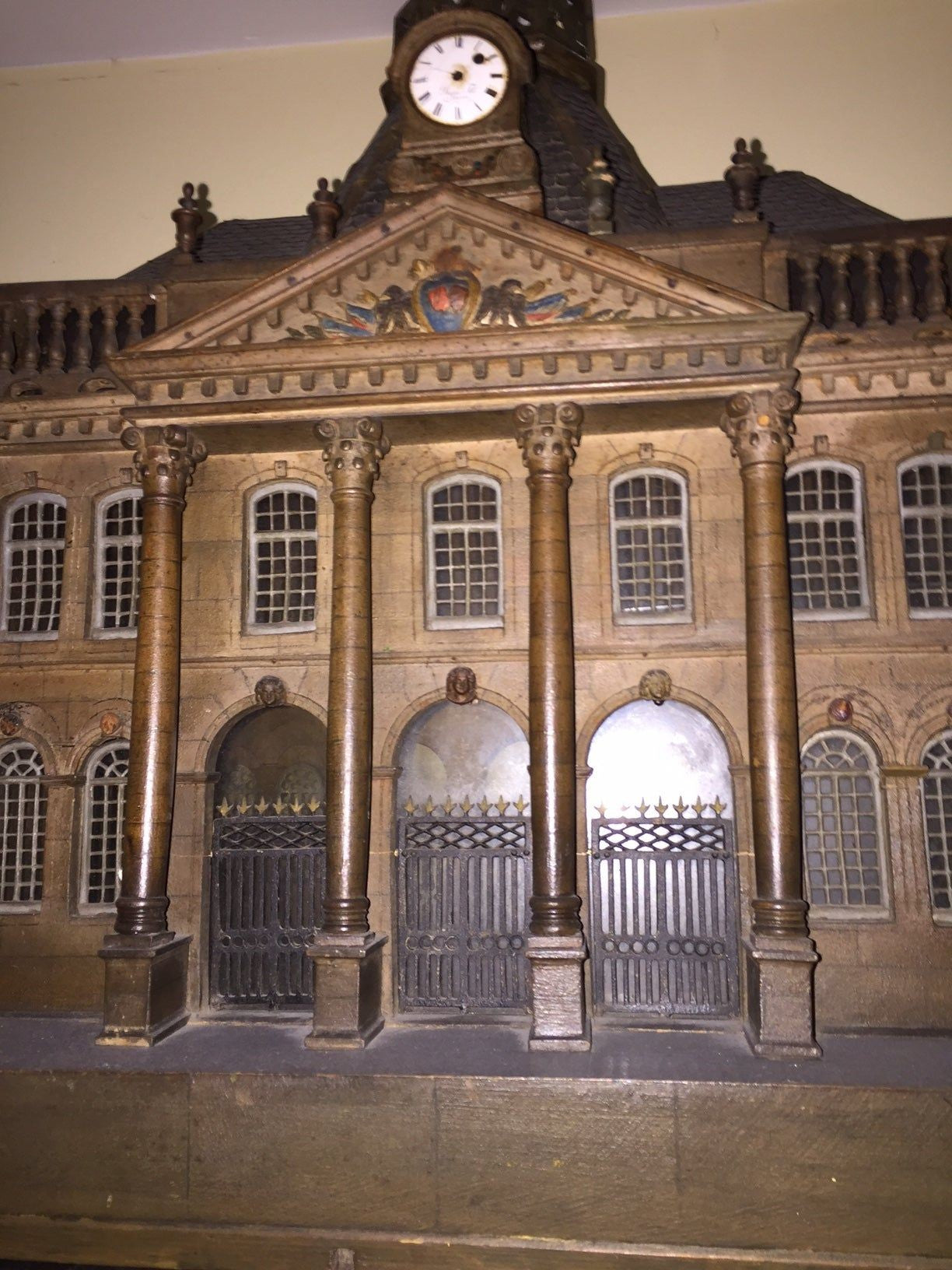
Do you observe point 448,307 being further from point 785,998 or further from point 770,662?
point 785,998

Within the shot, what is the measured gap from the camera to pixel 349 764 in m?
12.3

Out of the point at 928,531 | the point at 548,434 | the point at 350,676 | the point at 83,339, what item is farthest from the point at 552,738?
the point at 83,339

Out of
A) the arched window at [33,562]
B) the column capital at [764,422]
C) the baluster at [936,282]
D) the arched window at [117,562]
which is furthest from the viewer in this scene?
the arched window at [33,562]

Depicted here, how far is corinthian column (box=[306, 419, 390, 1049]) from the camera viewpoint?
11609 millimetres

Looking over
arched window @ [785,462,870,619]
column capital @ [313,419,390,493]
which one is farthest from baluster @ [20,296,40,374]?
arched window @ [785,462,870,619]

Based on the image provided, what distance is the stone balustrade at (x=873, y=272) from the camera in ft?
42.1

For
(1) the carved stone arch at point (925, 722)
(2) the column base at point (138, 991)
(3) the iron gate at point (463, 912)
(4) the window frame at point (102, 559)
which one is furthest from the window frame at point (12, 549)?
(1) the carved stone arch at point (925, 722)

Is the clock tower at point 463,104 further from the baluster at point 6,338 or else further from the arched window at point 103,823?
the arched window at point 103,823

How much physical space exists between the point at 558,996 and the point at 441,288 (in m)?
8.59

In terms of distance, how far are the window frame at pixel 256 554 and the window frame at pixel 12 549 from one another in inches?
108

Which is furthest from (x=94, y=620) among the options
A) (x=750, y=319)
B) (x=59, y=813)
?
(x=750, y=319)

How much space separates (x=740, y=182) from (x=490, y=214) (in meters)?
3.45

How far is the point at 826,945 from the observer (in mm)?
12469

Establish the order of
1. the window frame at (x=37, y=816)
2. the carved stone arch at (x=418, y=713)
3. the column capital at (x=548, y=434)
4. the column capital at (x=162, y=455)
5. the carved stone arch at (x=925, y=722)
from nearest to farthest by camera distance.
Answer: the column capital at (x=548, y=434)
the carved stone arch at (x=925, y=722)
the column capital at (x=162, y=455)
the carved stone arch at (x=418, y=713)
the window frame at (x=37, y=816)
